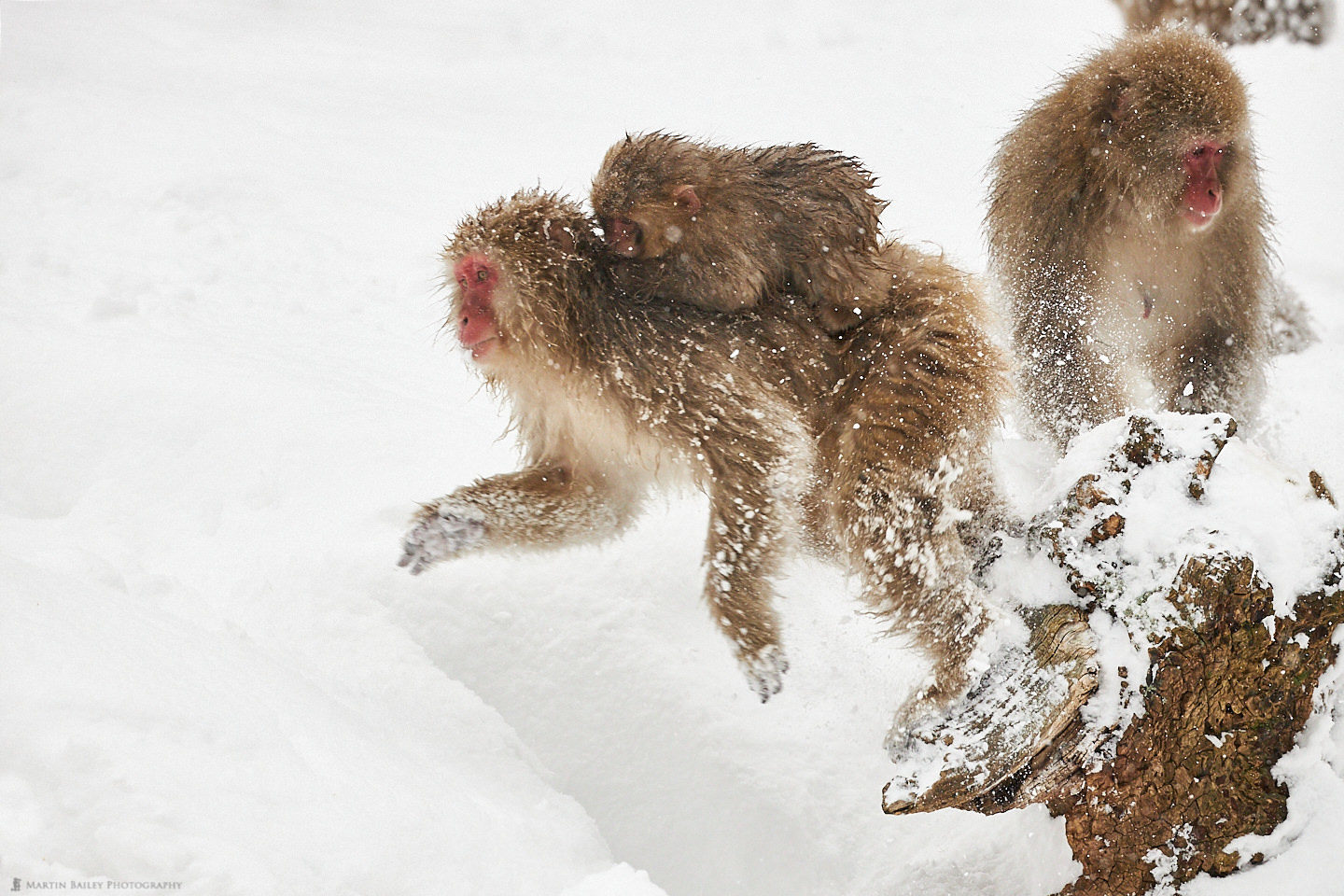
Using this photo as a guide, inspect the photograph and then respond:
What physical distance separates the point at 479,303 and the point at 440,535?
715mm

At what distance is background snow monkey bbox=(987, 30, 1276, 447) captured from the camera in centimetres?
349

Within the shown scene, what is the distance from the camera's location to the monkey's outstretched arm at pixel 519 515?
316 centimetres

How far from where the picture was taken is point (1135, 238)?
12.3ft

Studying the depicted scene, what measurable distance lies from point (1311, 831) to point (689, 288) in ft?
6.74

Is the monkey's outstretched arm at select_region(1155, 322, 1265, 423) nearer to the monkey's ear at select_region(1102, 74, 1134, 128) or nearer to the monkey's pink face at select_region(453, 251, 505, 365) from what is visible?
the monkey's ear at select_region(1102, 74, 1134, 128)

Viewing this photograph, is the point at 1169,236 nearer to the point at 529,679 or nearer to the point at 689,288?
the point at 689,288

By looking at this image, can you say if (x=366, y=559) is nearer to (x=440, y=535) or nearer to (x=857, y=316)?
(x=440, y=535)

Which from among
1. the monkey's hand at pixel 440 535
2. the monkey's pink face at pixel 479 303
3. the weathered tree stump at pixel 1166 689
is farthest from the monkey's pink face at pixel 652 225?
the weathered tree stump at pixel 1166 689

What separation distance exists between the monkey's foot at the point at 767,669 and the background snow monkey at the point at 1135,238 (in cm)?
189

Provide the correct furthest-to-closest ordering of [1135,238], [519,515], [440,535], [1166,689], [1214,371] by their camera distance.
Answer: [1214,371] → [1135,238] → [519,515] → [440,535] → [1166,689]

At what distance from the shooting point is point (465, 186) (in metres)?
7.28

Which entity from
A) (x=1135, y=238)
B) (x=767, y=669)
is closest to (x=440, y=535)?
(x=767, y=669)

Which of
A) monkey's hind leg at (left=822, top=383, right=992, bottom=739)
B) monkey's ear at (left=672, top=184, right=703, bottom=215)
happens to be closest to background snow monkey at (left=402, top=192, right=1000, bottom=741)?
monkey's hind leg at (left=822, top=383, right=992, bottom=739)

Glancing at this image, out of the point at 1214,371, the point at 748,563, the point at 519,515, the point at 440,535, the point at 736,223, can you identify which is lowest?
the point at 748,563
